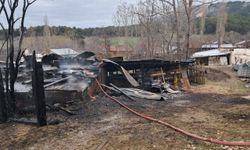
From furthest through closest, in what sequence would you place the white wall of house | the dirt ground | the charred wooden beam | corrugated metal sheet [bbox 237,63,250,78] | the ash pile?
the white wall of house, corrugated metal sheet [bbox 237,63,250,78], the ash pile, the charred wooden beam, the dirt ground

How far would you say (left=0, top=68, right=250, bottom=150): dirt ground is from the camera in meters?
5.82

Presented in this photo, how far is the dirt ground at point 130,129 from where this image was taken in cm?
582

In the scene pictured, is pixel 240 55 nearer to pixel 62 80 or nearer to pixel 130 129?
pixel 62 80

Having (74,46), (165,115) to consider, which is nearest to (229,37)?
(74,46)

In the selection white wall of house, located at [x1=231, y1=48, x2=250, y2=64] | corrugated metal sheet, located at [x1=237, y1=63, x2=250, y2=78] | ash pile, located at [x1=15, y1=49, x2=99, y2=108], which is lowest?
corrugated metal sheet, located at [x1=237, y1=63, x2=250, y2=78]

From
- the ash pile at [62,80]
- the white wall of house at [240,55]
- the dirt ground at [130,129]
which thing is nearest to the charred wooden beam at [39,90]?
the dirt ground at [130,129]

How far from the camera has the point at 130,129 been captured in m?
6.64

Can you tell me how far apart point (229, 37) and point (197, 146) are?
7547cm

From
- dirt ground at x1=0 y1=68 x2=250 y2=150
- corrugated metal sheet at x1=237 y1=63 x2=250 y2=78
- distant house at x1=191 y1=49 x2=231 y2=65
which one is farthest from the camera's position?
distant house at x1=191 y1=49 x2=231 y2=65

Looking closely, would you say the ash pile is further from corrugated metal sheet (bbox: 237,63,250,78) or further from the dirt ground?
corrugated metal sheet (bbox: 237,63,250,78)

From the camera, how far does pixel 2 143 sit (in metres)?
6.49

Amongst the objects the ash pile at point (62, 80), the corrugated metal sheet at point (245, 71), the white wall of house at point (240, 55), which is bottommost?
the corrugated metal sheet at point (245, 71)

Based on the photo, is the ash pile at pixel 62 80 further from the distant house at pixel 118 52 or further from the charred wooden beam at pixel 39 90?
the distant house at pixel 118 52

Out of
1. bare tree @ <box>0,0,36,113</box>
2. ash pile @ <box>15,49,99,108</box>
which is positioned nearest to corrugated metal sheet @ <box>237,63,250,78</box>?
ash pile @ <box>15,49,99,108</box>
